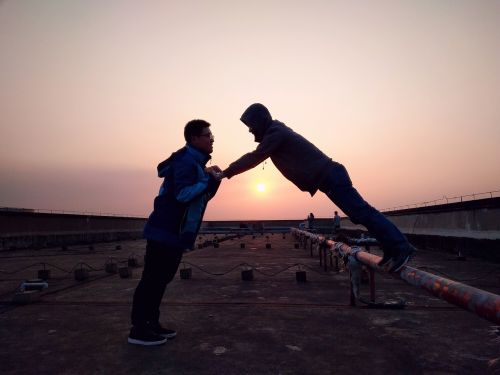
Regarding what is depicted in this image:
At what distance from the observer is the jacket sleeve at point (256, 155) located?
343 cm

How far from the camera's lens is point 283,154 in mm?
3604

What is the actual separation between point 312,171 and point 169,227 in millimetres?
1450

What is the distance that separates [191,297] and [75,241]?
20.5 m

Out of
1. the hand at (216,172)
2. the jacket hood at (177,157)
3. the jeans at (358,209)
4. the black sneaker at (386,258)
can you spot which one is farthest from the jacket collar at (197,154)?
the black sneaker at (386,258)

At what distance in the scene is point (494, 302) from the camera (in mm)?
1921

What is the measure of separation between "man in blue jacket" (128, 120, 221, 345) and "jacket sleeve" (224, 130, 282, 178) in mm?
159

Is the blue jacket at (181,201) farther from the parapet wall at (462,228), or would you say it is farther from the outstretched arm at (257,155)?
the parapet wall at (462,228)

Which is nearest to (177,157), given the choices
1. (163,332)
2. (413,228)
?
(163,332)

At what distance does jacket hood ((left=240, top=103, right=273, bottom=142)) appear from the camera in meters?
3.63

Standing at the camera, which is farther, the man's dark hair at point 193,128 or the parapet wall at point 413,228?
A: the parapet wall at point 413,228

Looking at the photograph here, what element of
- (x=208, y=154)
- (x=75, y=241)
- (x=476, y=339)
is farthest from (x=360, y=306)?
(x=75, y=241)

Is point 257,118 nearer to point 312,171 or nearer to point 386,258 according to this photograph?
point 312,171

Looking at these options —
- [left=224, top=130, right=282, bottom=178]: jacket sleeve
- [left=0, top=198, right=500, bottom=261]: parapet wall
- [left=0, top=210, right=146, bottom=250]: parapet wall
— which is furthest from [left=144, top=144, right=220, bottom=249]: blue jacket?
[left=0, top=210, right=146, bottom=250]: parapet wall

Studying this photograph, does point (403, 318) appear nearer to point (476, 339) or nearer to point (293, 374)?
point (476, 339)
